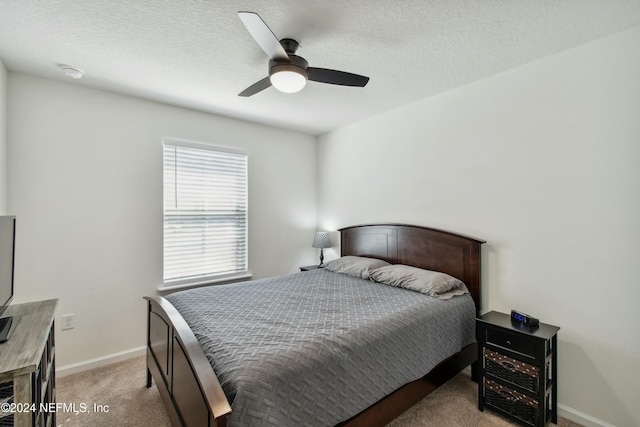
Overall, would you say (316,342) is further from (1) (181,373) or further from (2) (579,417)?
(2) (579,417)

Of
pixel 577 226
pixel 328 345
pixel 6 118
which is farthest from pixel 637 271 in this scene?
pixel 6 118

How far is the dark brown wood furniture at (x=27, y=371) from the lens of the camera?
1154 millimetres

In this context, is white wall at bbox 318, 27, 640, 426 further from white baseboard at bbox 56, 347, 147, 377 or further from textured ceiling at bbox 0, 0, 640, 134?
white baseboard at bbox 56, 347, 147, 377

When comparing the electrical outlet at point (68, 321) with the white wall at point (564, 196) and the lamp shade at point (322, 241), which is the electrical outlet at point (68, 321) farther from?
the white wall at point (564, 196)

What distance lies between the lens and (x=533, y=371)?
1.87m

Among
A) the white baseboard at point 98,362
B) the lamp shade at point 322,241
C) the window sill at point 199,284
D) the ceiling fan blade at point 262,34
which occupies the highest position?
the ceiling fan blade at point 262,34

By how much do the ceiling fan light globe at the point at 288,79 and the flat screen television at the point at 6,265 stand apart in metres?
1.75

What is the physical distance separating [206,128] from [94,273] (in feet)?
6.18

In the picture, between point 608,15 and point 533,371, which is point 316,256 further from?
point 608,15

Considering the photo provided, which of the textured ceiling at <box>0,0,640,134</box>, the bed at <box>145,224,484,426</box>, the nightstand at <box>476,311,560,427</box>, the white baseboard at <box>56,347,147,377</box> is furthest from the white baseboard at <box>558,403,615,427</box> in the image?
the white baseboard at <box>56,347,147,377</box>

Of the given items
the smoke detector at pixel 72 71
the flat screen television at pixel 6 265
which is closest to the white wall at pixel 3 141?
Answer: the smoke detector at pixel 72 71

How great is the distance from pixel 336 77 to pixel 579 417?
2900 millimetres

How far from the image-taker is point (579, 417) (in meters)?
2.01

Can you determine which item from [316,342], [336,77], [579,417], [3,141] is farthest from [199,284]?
[579,417]
